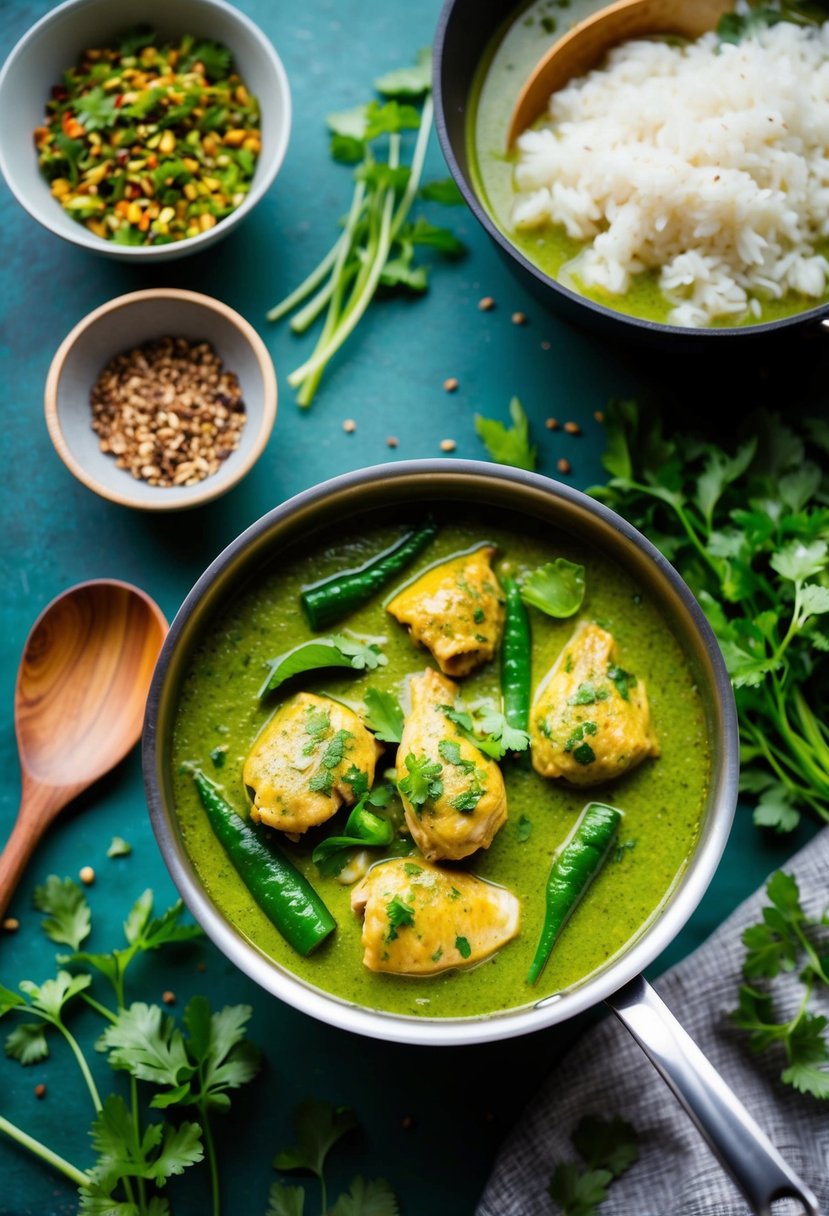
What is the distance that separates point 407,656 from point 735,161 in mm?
1494

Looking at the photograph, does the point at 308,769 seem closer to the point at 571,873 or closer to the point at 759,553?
the point at 571,873

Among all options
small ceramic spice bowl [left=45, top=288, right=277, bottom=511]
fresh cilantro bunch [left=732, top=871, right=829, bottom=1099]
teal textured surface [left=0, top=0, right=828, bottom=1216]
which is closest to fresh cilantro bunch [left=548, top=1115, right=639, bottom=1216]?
teal textured surface [left=0, top=0, right=828, bottom=1216]

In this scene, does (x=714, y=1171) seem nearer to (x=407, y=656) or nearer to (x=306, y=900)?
(x=306, y=900)

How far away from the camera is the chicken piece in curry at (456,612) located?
2.62 meters

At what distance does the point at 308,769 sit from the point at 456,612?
0.49 m

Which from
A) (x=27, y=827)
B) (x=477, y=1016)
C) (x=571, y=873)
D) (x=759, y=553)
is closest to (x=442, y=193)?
(x=759, y=553)

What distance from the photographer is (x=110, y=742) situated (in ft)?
9.86

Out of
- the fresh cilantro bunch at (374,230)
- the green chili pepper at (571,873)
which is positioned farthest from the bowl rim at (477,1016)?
the fresh cilantro bunch at (374,230)

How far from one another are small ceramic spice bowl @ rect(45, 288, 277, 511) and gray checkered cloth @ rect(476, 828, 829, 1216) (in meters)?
1.72

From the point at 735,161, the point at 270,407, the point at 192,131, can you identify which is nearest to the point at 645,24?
the point at 735,161

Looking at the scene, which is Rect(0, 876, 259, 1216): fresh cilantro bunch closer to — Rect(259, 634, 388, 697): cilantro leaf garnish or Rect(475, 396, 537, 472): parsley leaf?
Rect(259, 634, 388, 697): cilantro leaf garnish

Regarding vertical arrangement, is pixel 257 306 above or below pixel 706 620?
above

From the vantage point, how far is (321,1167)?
9.44ft

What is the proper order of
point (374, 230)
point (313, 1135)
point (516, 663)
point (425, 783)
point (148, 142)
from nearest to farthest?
point (425, 783) < point (516, 663) < point (313, 1135) < point (148, 142) < point (374, 230)
